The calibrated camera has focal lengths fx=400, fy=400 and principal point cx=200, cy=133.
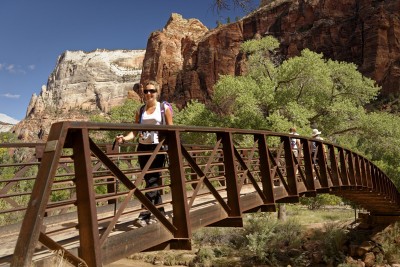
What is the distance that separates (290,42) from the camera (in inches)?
3167

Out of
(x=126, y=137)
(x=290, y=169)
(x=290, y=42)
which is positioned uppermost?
(x=290, y=42)

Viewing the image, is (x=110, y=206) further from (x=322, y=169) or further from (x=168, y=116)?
(x=322, y=169)

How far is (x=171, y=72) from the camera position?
314 ft

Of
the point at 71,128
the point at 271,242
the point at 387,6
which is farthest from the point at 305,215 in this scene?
the point at 387,6

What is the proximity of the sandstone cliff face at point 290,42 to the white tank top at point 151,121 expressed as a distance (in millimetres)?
61701

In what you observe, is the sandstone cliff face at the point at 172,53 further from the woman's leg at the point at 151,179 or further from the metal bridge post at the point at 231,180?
the woman's leg at the point at 151,179

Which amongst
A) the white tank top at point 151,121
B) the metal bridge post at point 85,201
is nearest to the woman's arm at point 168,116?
the white tank top at point 151,121

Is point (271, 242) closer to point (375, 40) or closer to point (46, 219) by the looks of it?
point (46, 219)

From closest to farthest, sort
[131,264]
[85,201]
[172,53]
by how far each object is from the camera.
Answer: [85,201]
[131,264]
[172,53]

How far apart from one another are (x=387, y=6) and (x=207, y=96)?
37.1m

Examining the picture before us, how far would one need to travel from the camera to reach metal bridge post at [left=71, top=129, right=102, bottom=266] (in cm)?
313

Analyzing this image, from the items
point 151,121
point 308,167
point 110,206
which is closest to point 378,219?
point 308,167

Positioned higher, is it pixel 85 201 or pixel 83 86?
pixel 83 86

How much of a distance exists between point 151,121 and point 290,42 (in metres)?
79.9
